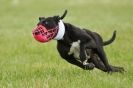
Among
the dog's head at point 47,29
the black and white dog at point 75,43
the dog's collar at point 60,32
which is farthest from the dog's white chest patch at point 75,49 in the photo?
the dog's head at point 47,29

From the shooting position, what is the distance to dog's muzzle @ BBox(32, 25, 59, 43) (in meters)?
7.95

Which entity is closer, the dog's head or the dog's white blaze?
the dog's head

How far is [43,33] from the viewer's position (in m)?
8.02

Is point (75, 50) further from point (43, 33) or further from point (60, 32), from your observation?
point (43, 33)

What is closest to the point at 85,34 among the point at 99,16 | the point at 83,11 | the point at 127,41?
the point at 127,41

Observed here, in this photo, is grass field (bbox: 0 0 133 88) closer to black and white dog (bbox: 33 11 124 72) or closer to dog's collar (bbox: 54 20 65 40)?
black and white dog (bbox: 33 11 124 72)

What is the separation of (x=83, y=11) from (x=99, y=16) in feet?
11.8

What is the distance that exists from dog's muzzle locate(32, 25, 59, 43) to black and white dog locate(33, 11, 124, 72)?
15 millimetres

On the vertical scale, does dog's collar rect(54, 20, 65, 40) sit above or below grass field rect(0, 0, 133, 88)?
above

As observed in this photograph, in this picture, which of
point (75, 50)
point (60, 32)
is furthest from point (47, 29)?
point (75, 50)

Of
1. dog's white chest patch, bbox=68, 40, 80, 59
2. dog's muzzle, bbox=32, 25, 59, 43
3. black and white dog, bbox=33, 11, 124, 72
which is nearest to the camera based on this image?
dog's muzzle, bbox=32, 25, 59, 43

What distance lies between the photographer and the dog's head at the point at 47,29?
797cm

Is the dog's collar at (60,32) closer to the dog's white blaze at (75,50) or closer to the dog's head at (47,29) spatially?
the dog's head at (47,29)

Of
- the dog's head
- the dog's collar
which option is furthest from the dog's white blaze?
the dog's head
